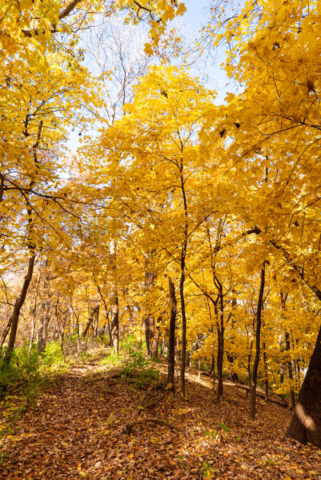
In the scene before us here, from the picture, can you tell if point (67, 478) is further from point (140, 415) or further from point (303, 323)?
point (303, 323)

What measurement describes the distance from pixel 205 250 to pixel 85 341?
970 cm

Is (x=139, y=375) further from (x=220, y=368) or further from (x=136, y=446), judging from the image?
(x=136, y=446)

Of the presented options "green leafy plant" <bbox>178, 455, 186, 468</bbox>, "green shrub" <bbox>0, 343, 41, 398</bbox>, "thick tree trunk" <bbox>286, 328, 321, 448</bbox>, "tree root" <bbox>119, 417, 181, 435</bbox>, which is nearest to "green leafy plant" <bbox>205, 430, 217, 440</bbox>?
"tree root" <bbox>119, 417, 181, 435</bbox>

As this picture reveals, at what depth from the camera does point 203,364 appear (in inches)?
709

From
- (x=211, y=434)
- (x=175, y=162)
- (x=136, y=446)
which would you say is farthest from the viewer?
(x=175, y=162)

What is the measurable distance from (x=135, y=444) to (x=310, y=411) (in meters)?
3.08

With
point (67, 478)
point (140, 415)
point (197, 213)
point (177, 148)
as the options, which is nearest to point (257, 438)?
point (140, 415)

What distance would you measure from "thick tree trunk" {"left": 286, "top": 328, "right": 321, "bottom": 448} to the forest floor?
173 millimetres

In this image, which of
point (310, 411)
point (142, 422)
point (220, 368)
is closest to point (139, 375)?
point (142, 422)

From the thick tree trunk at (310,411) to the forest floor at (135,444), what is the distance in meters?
0.17

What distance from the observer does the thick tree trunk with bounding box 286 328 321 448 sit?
436 centimetres

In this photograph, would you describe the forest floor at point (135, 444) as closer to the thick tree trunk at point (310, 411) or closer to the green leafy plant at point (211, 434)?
the green leafy plant at point (211, 434)

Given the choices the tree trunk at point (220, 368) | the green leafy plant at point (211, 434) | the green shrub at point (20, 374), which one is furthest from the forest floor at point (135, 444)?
the tree trunk at point (220, 368)

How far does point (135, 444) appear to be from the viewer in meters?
4.13
